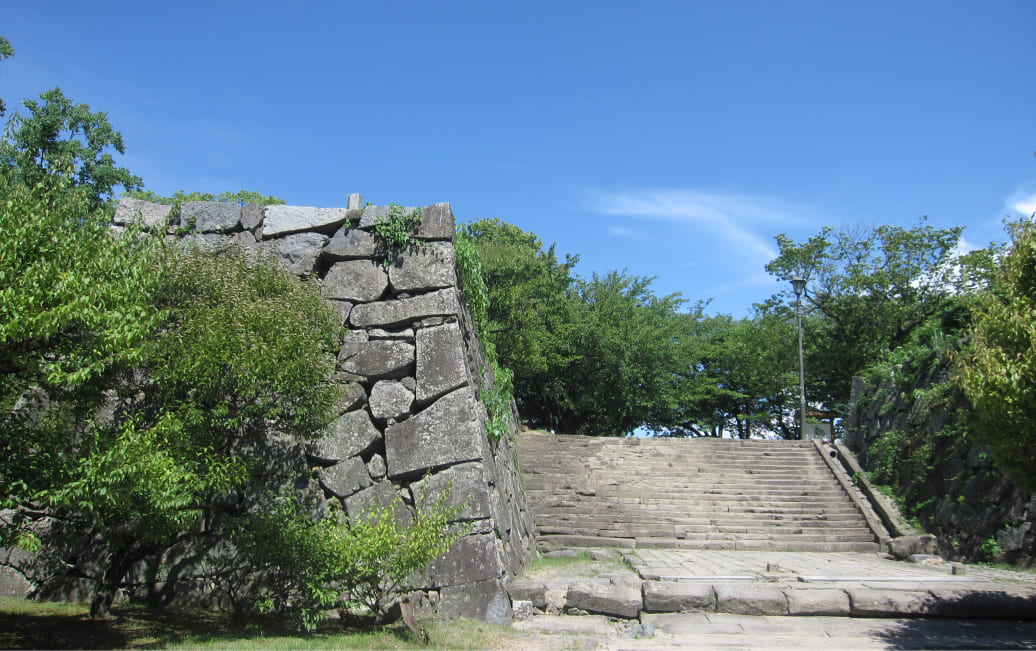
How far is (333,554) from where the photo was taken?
5598mm

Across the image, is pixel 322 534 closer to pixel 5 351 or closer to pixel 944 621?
pixel 5 351

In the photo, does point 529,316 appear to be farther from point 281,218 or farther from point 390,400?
point 390,400

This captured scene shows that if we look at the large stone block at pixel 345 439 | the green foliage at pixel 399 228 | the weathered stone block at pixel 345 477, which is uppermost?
the green foliage at pixel 399 228

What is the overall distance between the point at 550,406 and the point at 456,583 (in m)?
16.9

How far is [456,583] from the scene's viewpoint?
6.65 m

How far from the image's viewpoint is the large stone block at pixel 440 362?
752cm

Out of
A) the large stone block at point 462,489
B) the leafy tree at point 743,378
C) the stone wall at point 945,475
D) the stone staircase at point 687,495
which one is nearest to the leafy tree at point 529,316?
the stone staircase at point 687,495

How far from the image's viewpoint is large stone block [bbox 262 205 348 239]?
27.5ft

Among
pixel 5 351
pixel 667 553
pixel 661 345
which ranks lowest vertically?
pixel 667 553

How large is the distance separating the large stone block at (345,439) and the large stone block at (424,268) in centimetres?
169

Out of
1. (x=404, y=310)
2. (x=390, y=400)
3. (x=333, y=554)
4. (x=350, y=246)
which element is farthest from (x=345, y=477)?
(x=350, y=246)

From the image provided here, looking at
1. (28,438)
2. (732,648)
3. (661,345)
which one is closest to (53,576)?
(28,438)

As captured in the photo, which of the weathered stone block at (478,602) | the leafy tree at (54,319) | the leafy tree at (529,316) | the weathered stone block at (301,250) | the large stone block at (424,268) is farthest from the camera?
the leafy tree at (529,316)

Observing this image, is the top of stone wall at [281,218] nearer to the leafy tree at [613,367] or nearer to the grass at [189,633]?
the grass at [189,633]
